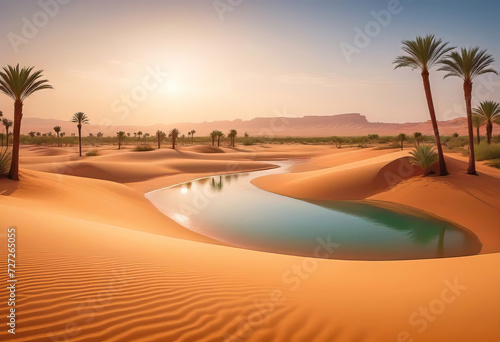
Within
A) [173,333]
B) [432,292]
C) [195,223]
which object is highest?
[173,333]

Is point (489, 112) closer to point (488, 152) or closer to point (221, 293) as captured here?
point (488, 152)

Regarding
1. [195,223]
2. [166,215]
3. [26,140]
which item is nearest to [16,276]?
[195,223]

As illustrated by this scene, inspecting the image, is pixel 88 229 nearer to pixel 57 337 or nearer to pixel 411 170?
pixel 57 337

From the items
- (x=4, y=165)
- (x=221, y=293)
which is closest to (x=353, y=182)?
(x=221, y=293)

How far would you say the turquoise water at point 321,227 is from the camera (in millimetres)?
9844

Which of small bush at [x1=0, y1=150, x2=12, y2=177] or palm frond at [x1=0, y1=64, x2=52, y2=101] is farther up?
palm frond at [x1=0, y1=64, x2=52, y2=101]

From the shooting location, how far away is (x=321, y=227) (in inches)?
496

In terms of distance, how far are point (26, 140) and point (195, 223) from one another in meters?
110

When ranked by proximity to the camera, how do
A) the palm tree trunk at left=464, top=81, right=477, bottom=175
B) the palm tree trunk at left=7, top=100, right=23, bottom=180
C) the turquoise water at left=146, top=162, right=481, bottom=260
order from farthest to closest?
the palm tree trunk at left=464, top=81, right=477, bottom=175 → the palm tree trunk at left=7, top=100, right=23, bottom=180 → the turquoise water at left=146, top=162, right=481, bottom=260

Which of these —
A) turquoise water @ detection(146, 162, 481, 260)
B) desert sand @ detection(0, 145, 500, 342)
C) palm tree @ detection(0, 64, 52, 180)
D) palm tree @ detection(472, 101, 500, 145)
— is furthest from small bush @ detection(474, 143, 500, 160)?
palm tree @ detection(0, 64, 52, 180)

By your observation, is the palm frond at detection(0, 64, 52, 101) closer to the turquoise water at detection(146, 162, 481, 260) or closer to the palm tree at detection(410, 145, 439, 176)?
the turquoise water at detection(146, 162, 481, 260)

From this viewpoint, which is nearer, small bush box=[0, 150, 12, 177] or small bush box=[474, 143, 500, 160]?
small bush box=[0, 150, 12, 177]

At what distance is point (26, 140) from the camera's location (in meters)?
95.4

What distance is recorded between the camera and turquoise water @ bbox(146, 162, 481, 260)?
9.84 m
